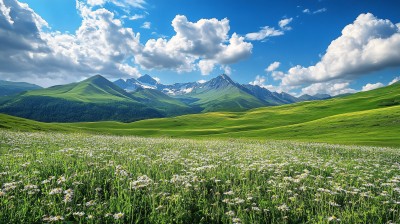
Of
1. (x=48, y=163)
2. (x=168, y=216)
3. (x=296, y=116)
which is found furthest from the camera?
(x=296, y=116)

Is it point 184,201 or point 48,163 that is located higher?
point 48,163

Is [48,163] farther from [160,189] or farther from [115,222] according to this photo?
[115,222]

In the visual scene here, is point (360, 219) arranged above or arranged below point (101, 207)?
below

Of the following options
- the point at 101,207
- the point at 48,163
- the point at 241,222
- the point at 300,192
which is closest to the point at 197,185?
the point at 241,222

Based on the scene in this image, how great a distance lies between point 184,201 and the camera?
283 inches

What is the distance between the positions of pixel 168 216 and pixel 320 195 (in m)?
4.72

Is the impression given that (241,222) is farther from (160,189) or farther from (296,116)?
(296,116)

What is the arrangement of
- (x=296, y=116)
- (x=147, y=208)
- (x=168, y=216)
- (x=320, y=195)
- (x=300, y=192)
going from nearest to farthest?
1. (x=168, y=216)
2. (x=147, y=208)
3. (x=320, y=195)
4. (x=300, y=192)
5. (x=296, y=116)

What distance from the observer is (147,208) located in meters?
6.98

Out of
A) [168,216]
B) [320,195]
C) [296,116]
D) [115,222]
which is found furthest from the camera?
[296,116]

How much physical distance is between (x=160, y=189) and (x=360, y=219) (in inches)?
225

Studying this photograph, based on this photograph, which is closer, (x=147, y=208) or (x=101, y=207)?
(x=101, y=207)

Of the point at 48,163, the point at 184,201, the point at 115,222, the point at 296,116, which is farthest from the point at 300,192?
the point at 296,116

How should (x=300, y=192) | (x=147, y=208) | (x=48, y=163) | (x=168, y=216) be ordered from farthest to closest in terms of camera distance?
1. (x=48, y=163)
2. (x=300, y=192)
3. (x=147, y=208)
4. (x=168, y=216)
